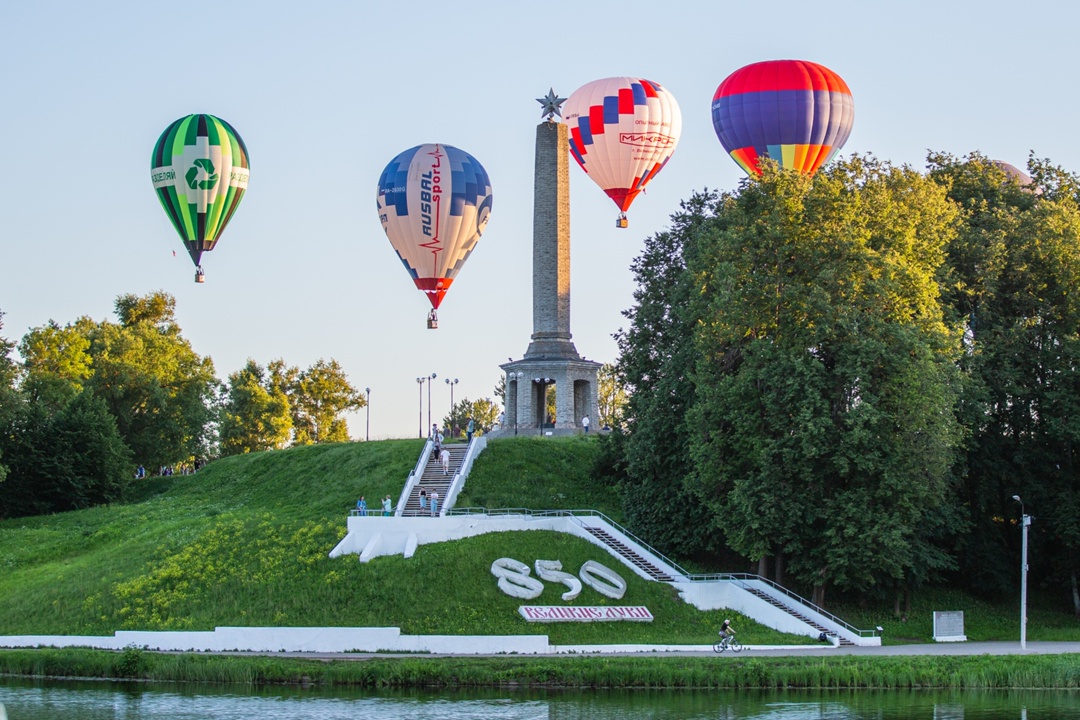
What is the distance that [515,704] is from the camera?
41500 mm

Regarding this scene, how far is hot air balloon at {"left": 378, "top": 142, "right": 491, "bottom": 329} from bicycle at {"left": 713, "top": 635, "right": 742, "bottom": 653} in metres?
25.5

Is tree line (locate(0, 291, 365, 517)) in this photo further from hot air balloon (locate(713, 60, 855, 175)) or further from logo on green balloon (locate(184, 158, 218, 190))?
hot air balloon (locate(713, 60, 855, 175))

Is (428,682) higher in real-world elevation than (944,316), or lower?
lower

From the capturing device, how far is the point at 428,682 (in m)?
44.2

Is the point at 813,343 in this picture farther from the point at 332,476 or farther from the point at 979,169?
the point at 332,476

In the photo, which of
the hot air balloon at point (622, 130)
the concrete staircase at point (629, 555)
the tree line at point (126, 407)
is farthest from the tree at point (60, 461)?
the concrete staircase at point (629, 555)

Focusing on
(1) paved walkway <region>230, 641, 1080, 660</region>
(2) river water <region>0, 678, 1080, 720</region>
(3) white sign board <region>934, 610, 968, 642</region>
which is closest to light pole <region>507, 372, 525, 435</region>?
(3) white sign board <region>934, 610, 968, 642</region>

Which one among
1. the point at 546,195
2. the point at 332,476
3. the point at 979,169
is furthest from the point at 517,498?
the point at 979,169

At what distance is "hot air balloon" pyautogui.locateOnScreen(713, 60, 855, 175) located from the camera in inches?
2672

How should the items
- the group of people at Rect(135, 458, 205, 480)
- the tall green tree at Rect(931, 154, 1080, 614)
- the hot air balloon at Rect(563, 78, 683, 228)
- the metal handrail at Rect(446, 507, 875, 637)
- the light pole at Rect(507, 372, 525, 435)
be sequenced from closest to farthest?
the metal handrail at Rect(446, 507, 875, 637) → the tall green tree at Rect(931, 154, 1080, 614) → the hot air balloon at Rect(563, 78, 683, 228) → the light pole at Rect(507, 372, 525, 435) → the group of people at Rect(135, 458, 205, 480)

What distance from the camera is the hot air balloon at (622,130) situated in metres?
71.8

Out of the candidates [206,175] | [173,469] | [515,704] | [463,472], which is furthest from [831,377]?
[173,469]

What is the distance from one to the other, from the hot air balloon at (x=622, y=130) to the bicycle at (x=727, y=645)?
28.9 m

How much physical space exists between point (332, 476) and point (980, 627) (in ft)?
95.0
